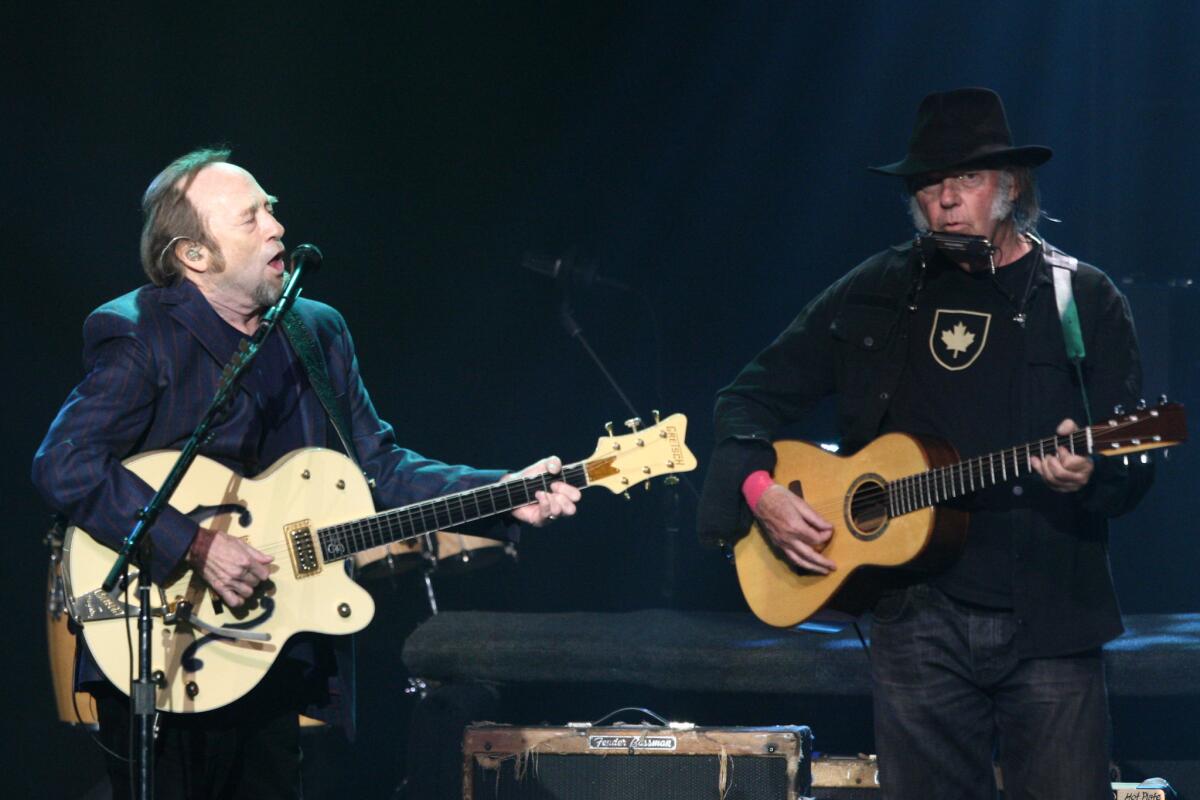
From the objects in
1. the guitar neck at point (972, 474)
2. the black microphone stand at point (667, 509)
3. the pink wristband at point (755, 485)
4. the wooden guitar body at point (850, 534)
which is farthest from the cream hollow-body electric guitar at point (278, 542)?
the black microphone stand at point (667, 509)

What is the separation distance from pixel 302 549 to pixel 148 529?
482 mm

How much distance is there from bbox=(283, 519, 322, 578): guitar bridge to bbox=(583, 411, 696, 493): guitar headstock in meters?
0.80

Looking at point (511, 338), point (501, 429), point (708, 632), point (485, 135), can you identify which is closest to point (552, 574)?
point (501, 429)

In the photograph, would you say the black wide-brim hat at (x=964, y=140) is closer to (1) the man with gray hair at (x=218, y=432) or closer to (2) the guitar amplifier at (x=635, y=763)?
(1) the man with gray hair at (x=218, y=432)

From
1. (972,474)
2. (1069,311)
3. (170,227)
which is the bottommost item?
(972,474)

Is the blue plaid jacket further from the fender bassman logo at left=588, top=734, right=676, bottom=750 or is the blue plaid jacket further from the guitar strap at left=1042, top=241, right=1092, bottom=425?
the guitar strap at left=1042, top=241, right=1092, bottom=425

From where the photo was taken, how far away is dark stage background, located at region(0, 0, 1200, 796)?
20.0 feet

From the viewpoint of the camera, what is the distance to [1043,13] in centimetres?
641

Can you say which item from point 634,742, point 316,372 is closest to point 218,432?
point 316,372

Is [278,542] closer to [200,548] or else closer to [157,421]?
[200,548]

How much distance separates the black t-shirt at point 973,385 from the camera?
142 inches

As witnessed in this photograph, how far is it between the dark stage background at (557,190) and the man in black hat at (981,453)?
8.46ft

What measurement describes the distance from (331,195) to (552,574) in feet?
7.44

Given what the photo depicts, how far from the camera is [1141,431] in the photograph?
126 inches
